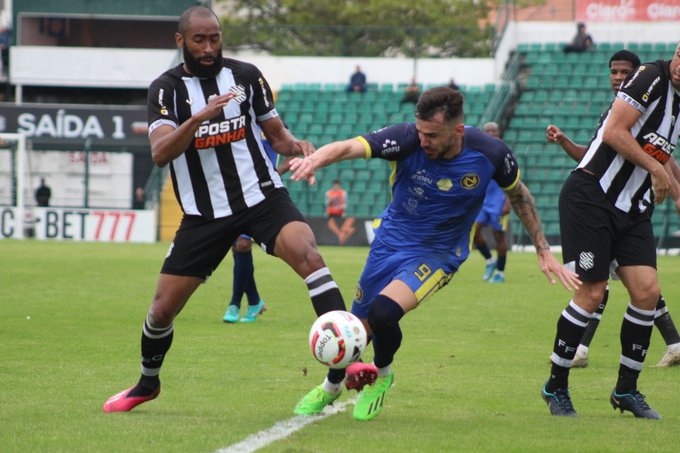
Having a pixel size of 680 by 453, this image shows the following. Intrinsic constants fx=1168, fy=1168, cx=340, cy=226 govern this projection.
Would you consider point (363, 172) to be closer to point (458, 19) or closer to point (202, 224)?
point (458, 19)

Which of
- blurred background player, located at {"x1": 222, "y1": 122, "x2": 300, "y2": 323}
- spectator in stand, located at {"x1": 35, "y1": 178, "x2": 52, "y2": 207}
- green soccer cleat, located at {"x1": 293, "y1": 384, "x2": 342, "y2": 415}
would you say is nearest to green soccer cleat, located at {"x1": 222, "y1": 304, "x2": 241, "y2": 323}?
blurred background player, located at {"x1": 222, "y1": 122, "x2": 300, "y2": 323}

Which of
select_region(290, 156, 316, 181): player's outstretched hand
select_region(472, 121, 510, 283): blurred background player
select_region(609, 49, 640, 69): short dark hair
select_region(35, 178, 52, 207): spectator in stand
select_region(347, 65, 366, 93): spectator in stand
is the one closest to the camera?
select_region(290, 156, 316, 181): player's outstretched hand

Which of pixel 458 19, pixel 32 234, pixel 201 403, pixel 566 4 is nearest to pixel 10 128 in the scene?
pixel 32 234

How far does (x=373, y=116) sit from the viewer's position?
116 feet

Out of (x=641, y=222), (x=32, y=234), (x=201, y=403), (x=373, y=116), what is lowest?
(x=32, y=234)

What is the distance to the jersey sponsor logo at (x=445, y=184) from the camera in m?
6.96

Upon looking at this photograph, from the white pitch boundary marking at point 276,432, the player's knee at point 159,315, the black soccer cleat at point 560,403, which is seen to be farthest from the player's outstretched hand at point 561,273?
the player's knee at point 159,315

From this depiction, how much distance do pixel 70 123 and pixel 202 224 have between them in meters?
32.2

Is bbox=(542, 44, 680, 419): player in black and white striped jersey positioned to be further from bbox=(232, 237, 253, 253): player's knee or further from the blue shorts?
bbox=(232, 237, 253, 253): player's knee

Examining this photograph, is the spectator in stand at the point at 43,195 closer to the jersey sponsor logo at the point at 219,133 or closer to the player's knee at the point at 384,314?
the jersey sponsor logo at the point at 219,133

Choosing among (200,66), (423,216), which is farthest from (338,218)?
(200,66)

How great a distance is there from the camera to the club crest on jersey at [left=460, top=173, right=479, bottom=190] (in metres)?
6.96

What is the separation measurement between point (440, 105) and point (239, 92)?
1224 mm

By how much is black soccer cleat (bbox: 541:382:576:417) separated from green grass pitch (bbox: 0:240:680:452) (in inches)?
4.6
